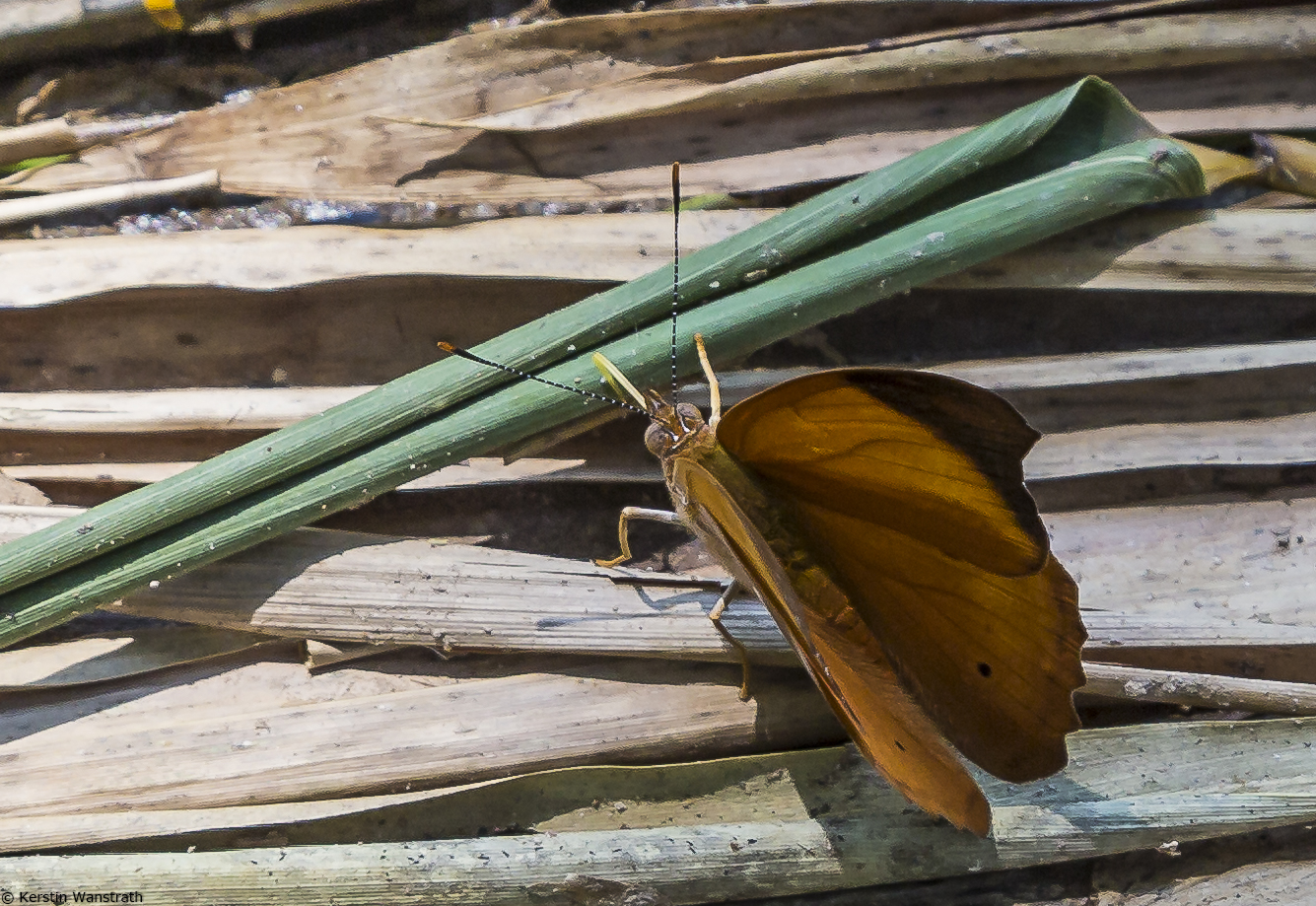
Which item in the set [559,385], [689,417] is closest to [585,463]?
[559,385]

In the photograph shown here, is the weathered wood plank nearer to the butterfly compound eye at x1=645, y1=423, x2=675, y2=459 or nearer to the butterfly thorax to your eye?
the butterfly thorax

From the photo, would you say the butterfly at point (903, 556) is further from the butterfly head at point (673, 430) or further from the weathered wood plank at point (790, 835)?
the weathered wood plank at point (790, 835)

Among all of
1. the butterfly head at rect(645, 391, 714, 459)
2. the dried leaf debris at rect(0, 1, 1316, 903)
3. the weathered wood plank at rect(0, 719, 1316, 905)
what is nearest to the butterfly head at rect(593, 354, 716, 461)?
the butterfly head at rect(645, 391, 714, 459)

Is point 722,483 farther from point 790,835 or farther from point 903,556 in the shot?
point 790,835

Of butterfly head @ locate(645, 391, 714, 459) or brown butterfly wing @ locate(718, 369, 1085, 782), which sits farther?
butterfly head @ locate(645, 391, 714, 459)

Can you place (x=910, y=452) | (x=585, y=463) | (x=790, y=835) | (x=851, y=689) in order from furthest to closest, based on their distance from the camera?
(x=585, y=463)
(x=790, y=835)
(x=910, y=452)
(x=851, y=689)

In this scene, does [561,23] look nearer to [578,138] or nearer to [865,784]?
[578,138]

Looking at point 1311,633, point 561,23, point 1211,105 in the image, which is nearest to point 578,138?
point 561,23
